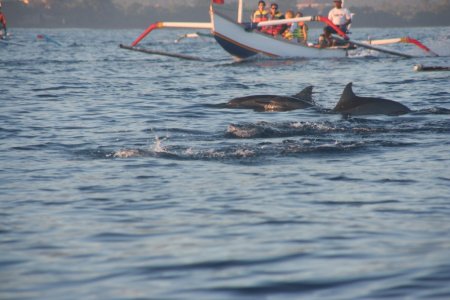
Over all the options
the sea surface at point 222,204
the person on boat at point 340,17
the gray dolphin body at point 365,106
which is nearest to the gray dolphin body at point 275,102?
the sea surface at point 222,204

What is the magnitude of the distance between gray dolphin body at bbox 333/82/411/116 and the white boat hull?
55.3 ft

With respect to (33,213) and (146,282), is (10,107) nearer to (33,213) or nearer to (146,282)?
(33,213)

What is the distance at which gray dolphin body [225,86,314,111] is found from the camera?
1772cm

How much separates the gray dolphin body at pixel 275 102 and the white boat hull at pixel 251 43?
49.4 feet

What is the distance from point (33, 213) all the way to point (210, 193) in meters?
1.89

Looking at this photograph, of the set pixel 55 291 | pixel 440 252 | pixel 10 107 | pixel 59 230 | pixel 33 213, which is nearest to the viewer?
pixel 55 291

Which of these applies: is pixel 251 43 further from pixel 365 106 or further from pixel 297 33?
pixel 365 106

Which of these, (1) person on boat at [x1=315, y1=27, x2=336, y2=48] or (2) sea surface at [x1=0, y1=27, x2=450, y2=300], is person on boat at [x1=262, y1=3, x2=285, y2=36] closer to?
(1) person on boat at [x1=315, y1=27, x2=336, y2=48]

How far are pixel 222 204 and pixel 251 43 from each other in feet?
82.6

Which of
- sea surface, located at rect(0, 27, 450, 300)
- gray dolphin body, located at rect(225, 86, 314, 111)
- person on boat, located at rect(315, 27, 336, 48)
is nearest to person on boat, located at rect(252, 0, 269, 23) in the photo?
person on boat, located at rect(315, 27, 336, 48)

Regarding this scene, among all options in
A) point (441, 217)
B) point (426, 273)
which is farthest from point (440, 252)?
point (441, 217)

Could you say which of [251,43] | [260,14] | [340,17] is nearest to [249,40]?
[251,43]

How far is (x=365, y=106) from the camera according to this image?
16531 mm

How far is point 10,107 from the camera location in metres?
19.5
